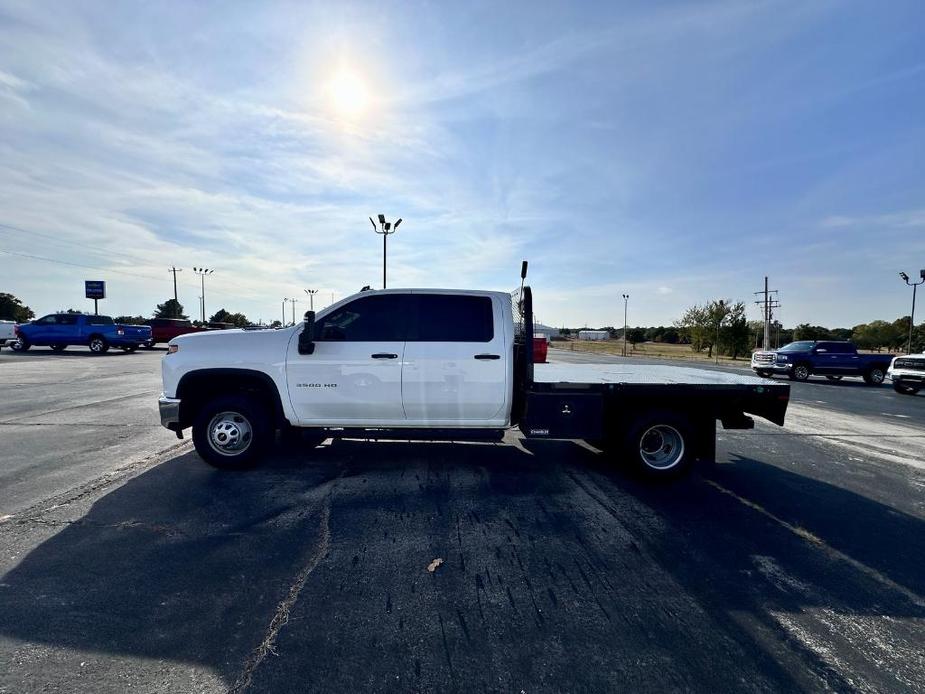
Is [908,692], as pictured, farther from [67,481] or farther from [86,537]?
[67,481]

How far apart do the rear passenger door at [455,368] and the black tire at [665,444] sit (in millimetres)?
1524

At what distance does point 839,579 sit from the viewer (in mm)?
3064

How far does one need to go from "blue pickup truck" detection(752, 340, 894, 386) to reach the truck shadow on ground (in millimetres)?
17305

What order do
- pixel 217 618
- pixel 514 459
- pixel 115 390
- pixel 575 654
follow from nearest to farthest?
pixel 575 654, pixel 217 618, pixel 514 459, pixel 115 390

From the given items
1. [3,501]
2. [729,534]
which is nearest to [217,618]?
[3,501]

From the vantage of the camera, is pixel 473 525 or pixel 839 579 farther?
pixel 473 525

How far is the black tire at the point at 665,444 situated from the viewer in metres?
4.89

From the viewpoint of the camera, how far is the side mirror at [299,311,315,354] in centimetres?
470

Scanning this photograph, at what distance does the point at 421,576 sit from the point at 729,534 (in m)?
2.76

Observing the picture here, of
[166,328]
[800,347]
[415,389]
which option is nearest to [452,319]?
[415,389]

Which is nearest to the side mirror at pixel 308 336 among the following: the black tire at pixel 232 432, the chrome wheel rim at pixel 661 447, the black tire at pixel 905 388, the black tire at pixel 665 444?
the black tire at pixel 232 432

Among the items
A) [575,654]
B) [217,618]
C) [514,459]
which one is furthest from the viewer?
[514,459]

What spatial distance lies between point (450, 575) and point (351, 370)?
8.43 feet

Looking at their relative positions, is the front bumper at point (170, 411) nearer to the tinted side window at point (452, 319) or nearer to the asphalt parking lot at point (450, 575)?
the asphalt parking lot at point (450, 575)
